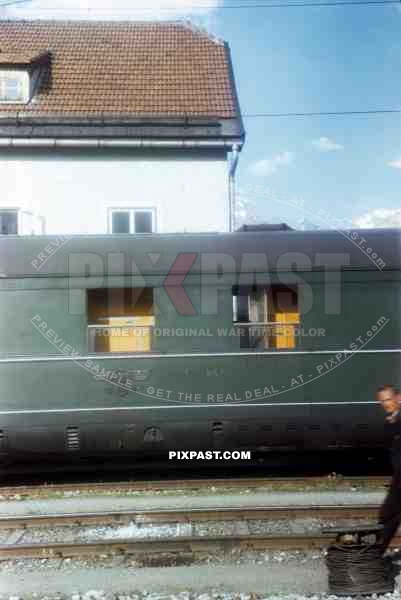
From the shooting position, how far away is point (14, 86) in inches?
615

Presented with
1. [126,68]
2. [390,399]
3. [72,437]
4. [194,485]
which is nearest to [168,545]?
[194,485]

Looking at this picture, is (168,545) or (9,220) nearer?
(168,545)

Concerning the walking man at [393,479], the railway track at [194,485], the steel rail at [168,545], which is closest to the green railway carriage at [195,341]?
the railway track at [194,485]

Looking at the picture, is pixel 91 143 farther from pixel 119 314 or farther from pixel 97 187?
pixel 119 314

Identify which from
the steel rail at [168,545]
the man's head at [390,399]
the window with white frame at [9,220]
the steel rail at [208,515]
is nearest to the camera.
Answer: the man's head at [390,399]

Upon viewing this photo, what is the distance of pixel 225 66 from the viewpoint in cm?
1664

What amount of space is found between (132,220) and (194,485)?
7896 millimetres

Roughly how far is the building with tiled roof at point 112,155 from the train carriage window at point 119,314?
681cm

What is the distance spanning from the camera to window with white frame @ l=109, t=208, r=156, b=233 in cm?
1484

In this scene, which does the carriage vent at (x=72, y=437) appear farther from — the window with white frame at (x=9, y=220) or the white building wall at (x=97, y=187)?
the window with white frame at (x=9, y=220)

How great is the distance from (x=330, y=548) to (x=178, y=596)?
1216 millimetres

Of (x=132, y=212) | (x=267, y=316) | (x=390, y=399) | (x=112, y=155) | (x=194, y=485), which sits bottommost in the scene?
(x=194, y=485)

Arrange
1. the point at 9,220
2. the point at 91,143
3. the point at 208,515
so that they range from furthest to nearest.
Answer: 1. the point at 9,220
2. the point at 91,143
3. the point at 208,515

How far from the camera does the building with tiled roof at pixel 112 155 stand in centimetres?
1469
